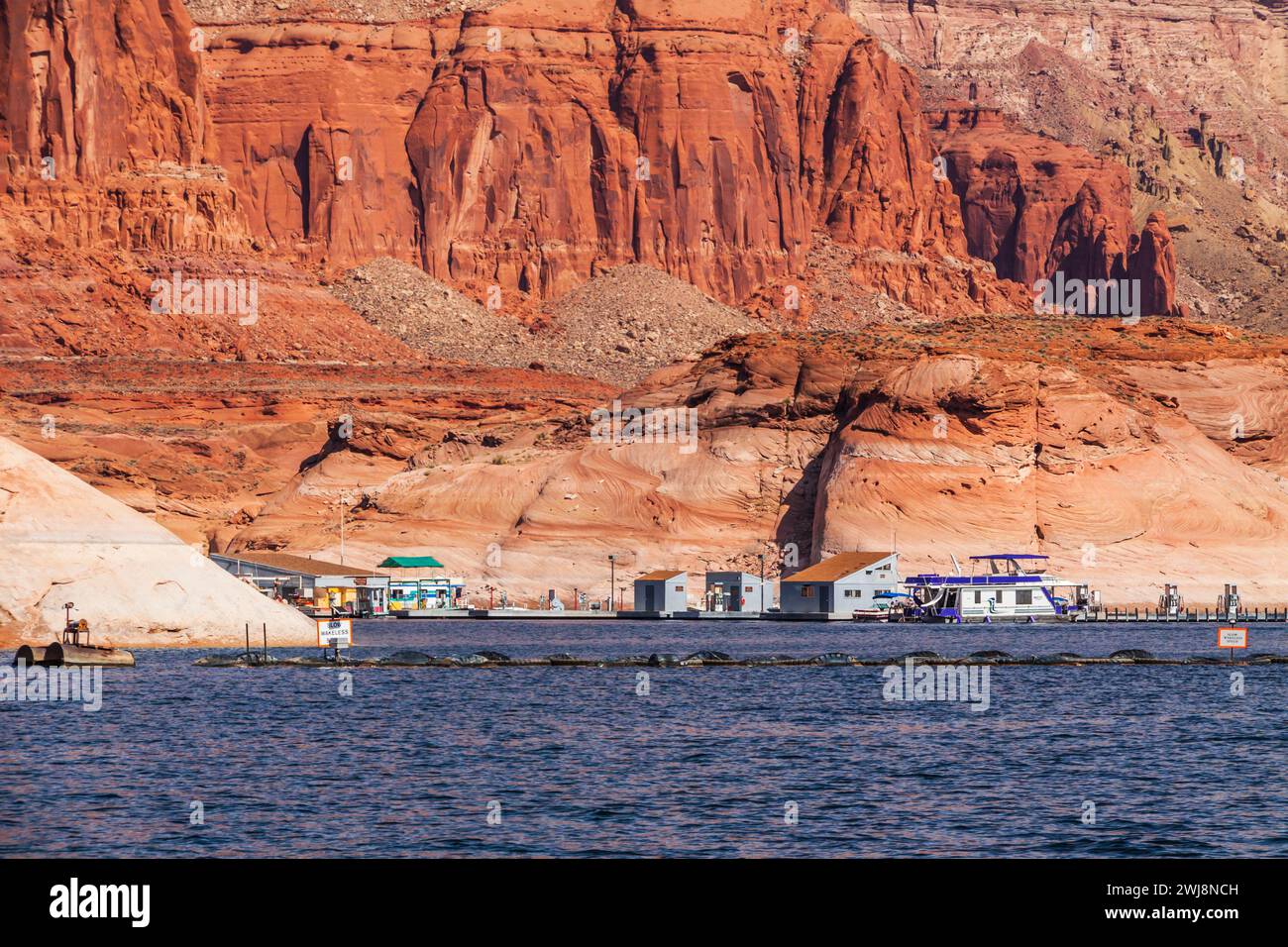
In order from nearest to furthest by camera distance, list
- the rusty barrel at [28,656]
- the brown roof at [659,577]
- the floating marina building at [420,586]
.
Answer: the rusty barrel at [28,656] < the brown roof at [659,577] < the floating marina building at [420,586]

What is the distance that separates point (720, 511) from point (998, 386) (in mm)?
25870

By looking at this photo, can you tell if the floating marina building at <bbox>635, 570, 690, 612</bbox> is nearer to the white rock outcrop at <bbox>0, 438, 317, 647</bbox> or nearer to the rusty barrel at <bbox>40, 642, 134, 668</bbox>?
the white rock outcrop at <bbox>0, 438, 317, 647</bbox>

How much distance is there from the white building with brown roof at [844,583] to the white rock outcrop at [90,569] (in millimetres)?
72150

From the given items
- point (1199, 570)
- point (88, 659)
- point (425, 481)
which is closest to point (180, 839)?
point (88, 659)

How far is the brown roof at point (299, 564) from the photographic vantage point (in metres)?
160

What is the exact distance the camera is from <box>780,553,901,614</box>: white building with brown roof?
156 meters

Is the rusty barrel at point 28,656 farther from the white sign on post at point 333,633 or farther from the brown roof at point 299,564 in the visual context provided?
the brown roof at point 299,564

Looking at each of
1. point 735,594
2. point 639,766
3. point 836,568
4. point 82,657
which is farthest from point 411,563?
point 639,766

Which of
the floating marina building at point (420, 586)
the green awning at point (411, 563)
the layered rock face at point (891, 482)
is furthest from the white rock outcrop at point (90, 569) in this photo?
the green awning at point (411, 563)

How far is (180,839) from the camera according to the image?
122ft

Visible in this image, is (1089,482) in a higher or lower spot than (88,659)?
higher

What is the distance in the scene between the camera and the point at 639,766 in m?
50.5

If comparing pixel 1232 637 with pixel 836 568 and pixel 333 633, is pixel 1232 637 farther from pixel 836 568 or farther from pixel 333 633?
pixel 836 568
